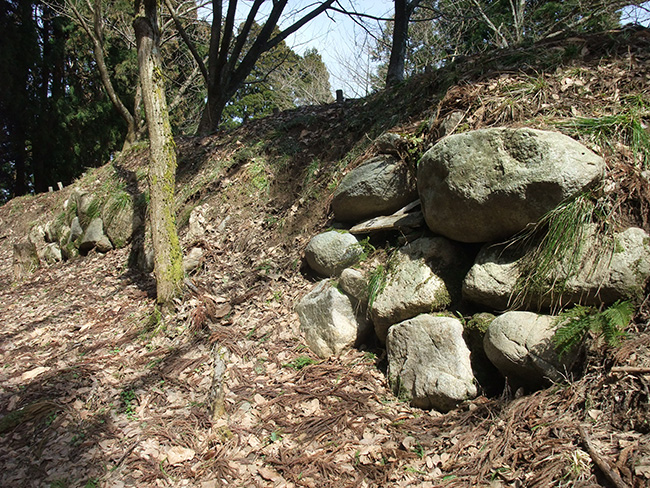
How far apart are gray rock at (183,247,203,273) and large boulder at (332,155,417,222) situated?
203 cm

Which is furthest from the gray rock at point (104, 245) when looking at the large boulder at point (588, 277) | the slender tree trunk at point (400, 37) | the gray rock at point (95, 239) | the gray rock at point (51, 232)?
the large boulder at point (588, 277)

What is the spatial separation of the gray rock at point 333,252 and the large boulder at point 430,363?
998 mm

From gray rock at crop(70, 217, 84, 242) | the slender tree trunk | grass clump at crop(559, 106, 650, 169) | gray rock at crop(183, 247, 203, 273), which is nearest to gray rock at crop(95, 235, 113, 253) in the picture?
gray rock at crop(70, 217, 84, 242)

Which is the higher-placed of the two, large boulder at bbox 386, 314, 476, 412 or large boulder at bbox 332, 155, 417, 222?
large boulder at bbox 332, 155, 417, 222

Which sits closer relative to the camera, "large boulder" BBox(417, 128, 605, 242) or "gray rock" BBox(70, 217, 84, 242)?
"large boulder" BBox(417, 128, 605, 242)

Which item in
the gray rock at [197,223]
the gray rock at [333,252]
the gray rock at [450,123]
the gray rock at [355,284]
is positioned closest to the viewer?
the gray rock at [355,284]

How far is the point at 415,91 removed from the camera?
5223 millimetres

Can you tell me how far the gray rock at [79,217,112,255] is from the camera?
685 centimetres

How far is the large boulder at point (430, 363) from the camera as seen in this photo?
114 inches

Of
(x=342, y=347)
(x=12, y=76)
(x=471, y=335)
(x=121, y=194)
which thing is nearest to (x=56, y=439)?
(x=342, y=347)

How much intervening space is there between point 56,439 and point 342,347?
7.54 ft

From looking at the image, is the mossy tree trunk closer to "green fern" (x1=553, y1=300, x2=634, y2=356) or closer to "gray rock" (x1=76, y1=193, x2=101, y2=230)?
"gray rock" (x1=76, y1=193, x2=101, y2=230)

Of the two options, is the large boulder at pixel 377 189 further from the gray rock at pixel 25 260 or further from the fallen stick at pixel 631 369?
the gray rock at pixel 25 260

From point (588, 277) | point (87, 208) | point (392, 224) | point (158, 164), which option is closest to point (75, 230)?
point (87, 208)
